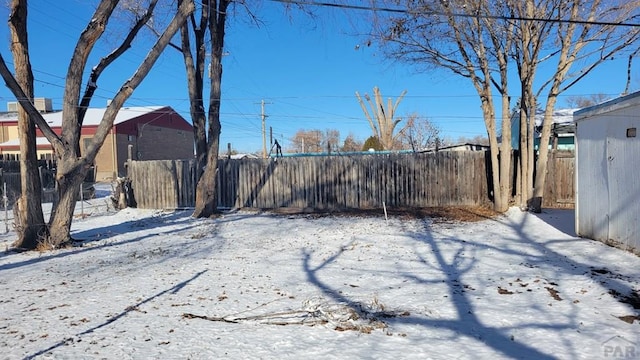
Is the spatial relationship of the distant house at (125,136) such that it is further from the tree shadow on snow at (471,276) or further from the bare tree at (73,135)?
the tree shadow on snow at (471,276)

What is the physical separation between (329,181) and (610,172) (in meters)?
8.25

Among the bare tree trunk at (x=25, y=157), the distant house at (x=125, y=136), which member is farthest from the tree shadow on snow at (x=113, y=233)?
the distant house at (x=125, y=136)

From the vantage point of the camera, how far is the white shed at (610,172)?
732cm

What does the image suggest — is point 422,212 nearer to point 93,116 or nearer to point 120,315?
point 120,315

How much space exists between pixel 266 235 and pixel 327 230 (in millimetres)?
1444

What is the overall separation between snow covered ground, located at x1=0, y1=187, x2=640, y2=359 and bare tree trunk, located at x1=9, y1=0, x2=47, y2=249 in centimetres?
53

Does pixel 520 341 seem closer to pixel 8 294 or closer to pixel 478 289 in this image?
pixel 478 289

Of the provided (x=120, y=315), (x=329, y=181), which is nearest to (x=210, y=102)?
(x=329, y=181)

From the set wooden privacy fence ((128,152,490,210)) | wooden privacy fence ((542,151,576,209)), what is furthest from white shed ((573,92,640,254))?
wooden privacy fence ((128,152,490,210))

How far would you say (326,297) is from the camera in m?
5.39

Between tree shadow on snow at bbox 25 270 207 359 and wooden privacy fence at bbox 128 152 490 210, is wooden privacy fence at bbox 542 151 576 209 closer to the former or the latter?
wooden privacy fence at bbox 128 152 490 210

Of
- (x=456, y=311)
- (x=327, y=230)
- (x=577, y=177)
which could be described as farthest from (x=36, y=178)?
(x=577, y=177)

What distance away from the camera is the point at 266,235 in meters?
10.1

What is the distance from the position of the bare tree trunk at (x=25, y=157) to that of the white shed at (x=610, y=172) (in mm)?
10679
